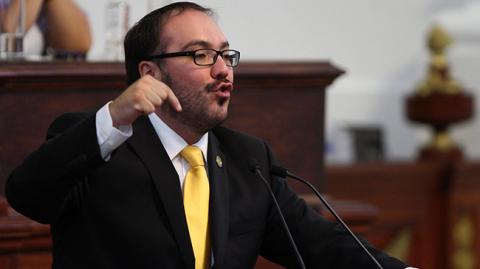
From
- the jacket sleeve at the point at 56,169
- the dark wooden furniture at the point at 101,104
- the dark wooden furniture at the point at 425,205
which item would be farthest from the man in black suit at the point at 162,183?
the dark wooden furniture at the point at 425,205

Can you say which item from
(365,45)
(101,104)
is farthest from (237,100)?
(365,45)

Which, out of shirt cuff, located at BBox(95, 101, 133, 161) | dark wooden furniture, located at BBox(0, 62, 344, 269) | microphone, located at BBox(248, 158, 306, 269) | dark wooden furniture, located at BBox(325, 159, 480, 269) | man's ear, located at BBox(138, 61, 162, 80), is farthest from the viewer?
dark wooden furniture, located at BBox(325, 159, 480, 269)

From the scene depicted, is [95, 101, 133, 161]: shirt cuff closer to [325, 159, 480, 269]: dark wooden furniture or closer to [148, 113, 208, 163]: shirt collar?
[148, 113, 208, 163]: shirt collar

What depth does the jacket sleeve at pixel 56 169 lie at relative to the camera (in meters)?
2.15

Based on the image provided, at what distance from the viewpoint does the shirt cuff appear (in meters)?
2.15

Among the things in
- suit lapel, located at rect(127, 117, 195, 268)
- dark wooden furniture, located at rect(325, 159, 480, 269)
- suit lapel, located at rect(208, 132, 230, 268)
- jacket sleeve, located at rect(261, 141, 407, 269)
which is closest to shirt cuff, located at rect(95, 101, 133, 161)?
suit lapel, located at rect(127, 117, 195, 268)

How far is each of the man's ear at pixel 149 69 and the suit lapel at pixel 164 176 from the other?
90 millimetres

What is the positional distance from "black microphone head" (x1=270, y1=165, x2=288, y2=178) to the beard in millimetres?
168

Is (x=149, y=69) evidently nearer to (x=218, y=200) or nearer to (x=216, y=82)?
(x=216, y=82)

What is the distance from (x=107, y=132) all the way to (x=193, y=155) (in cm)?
28

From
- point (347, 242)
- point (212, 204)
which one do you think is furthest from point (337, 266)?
point (212, 204)

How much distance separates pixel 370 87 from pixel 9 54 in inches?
97.0

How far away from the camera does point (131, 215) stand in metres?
2.30

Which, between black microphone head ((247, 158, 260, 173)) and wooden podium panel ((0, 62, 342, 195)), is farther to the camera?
wooden podium panel ((0, 62, 342, 195))
